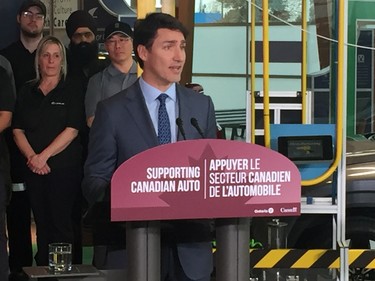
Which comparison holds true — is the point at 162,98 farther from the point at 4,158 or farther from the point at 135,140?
the point at 4,158

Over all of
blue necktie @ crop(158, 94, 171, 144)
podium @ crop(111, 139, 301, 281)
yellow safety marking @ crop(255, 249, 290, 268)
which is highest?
blue necktie @ crop(158, 94, 171, 144)

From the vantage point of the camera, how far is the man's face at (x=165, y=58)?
12.3 ft

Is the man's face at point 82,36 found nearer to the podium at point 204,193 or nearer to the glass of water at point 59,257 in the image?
the glass of water at point 59,257

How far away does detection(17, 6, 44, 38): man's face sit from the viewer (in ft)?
20.6

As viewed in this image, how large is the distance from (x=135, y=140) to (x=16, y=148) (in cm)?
271

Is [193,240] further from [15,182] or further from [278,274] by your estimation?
[15,182]

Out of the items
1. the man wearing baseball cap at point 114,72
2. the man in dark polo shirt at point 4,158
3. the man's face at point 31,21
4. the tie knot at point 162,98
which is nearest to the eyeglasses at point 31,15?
the man's face at point 31,21

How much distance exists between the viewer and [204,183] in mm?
3264

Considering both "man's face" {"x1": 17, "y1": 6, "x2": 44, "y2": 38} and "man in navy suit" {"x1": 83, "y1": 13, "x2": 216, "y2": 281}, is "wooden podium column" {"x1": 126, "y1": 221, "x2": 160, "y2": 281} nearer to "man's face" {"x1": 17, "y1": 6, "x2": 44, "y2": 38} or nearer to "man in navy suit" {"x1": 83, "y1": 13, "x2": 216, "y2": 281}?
"man in navy suit" {"x1": 83, "y1": 13, "x2": 216, "y2": 281}

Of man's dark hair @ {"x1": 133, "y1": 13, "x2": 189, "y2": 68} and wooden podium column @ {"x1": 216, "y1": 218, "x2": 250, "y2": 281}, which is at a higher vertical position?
man's dark hair @ {"x1": 133, "y1": 13, "x2": 189, "y2": 68}

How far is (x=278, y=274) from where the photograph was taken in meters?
5.32

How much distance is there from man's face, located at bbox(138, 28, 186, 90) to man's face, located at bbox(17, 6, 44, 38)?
8.65 feet

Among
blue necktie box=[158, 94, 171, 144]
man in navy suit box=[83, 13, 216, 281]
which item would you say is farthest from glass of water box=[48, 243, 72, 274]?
blue necktie box=[158, 94, 171, 144]

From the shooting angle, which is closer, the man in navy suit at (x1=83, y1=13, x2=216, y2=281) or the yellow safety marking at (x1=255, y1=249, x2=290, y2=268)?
the man in navy suit at (x1=83, y1=13, x2=216, y2=281)
